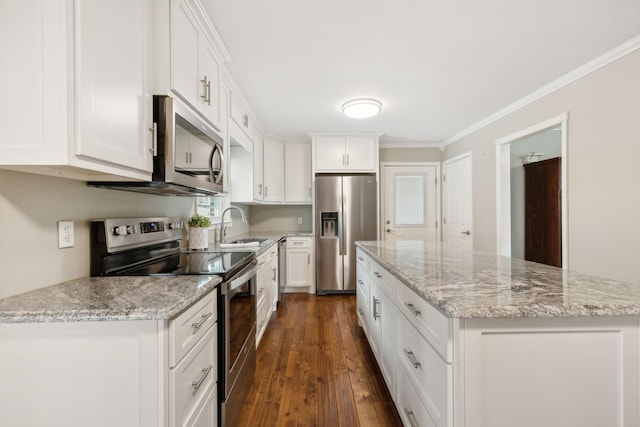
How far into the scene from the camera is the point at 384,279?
1.85m

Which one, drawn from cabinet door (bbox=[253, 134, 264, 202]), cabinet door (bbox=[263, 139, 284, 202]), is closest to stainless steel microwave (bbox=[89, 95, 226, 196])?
cabinet door (bbox=[253, 134, 264, 202])

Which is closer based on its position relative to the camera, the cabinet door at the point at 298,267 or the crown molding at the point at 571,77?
the crown molding at the point at 571,77

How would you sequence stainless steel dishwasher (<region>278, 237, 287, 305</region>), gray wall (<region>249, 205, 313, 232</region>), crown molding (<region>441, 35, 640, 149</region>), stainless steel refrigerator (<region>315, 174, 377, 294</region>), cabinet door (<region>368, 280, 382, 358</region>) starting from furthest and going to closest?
gray wall (<region>249, 205, 313, 232</region>) < stainless steel refrigerator (<region>315, 174, 377, 294</region>) < stainless steel dishwasher (<region>278, 237, 287, 305</region>) < crown molding (<region>441, 35, 640, 149</region>) < cabinet door (<region>368, 280, 382, 358</region>)

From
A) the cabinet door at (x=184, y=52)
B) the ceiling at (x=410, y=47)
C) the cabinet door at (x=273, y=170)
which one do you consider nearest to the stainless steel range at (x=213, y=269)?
the cabinet door at (x=184, y=52)

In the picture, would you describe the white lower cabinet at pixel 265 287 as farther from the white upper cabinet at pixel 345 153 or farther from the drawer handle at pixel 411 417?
the white upper cabinet at pixel 345 153

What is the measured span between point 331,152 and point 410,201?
1.65 metres

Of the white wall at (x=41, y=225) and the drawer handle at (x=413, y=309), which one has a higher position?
the white wall at (x=41, y=225)

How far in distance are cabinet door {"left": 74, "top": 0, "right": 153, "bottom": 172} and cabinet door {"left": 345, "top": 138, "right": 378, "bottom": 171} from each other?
3338 millimetres

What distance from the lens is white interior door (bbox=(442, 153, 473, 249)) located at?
13.9ft

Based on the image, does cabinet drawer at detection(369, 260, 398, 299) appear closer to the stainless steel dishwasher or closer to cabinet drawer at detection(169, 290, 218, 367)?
cabinet drawer at detection(169, 290, 218, 367)

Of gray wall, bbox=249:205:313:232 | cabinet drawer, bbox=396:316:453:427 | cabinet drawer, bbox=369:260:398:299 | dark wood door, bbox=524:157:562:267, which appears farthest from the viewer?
gray wall, bbox=249:205:313:232

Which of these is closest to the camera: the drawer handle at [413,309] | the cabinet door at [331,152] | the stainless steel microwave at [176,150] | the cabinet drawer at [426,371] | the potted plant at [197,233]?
the cabinet drawer at [426,371]

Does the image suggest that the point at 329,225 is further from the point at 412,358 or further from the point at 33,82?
the point at 33,82

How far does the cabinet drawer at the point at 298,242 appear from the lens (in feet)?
14.1
